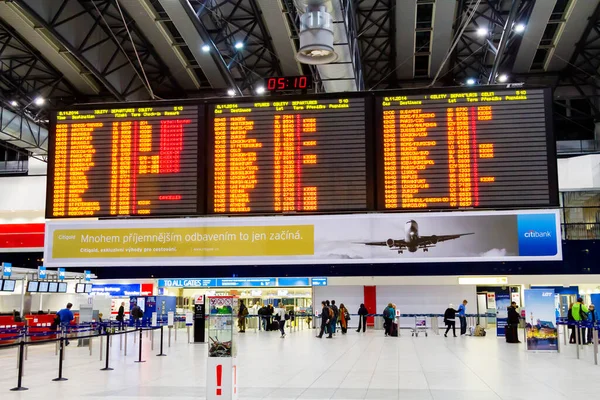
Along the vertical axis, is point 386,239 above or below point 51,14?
below

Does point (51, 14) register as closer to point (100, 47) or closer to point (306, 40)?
point (100, 47)

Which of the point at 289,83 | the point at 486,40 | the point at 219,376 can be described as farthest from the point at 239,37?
the point at 219,376

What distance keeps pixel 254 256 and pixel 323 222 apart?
1081 mm

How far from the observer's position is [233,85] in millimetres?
23375

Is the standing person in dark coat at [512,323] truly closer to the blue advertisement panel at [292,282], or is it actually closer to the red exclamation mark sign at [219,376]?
the blue advertisement panel at [292,282]

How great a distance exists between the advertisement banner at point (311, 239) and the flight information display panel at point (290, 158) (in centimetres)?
28

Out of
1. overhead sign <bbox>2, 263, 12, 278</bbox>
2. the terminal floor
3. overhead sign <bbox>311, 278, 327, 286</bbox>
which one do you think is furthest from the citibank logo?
overhead sign <bbox>311, 278, 327, 286</bbox>

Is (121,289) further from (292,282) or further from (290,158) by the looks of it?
(290,158)

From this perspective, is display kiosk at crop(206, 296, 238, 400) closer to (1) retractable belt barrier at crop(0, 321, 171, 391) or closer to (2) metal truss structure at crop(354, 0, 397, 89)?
(1) retractable belt barrier at crop(0, 321, 171, 391)

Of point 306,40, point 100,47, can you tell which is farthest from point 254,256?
point 100,47

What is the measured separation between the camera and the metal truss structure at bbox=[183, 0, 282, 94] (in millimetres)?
20844

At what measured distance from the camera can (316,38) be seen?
10.8m

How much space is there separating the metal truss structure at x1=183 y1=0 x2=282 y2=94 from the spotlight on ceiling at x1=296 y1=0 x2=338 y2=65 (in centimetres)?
859

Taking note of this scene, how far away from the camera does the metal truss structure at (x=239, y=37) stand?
2084 cm
